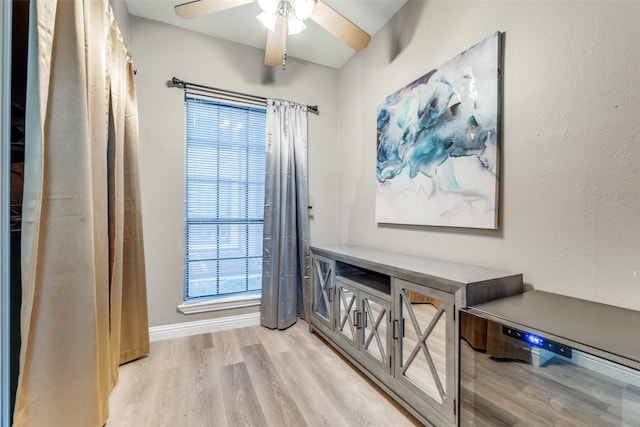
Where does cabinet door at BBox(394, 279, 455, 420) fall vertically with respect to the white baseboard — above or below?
above

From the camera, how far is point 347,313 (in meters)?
1.95

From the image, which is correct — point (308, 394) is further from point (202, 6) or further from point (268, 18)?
point (202, 6)

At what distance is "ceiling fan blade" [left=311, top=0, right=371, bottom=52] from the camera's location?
1.63m

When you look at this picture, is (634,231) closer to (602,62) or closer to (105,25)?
(602,62)

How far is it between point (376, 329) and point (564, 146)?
4.32 ft

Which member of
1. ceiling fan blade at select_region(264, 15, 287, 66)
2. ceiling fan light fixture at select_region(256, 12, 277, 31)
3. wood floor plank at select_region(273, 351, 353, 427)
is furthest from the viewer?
ceiling fan blade at select_region(264, 15, 287, 66)

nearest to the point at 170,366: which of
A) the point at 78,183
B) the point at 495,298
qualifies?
the point at 78,183

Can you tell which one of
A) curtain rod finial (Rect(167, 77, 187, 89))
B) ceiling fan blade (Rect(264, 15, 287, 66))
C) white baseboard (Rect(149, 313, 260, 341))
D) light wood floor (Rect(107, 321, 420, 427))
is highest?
ceiling fan blade (Rect(264, 15, 287, 66))

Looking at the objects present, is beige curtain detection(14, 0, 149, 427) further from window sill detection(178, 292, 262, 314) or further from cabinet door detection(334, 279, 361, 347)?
cabinet door detection(334, 279, 361, 347)

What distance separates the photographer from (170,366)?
6.24 ft

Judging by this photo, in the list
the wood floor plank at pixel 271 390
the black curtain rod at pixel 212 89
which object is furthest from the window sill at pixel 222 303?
the black curtain rod at pixel 212 89

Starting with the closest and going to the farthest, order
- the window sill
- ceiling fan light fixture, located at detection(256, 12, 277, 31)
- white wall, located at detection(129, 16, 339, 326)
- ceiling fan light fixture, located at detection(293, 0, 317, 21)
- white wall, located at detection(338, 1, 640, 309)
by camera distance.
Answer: white wall, located at detection(338, 1, 640, 309) < ceiling fan light fixture, located at detection(293, 0, 317, 21) < ceiling fan light fixture, located at detection(256, 12, 277, 31) < white wall, located at detection(129, 16, 339, 326) < the window sill

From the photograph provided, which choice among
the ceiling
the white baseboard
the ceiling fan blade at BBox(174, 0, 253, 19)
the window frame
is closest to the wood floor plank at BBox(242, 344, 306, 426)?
the white baseboard

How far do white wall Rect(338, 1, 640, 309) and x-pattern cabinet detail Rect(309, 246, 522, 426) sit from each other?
0.20 metres
